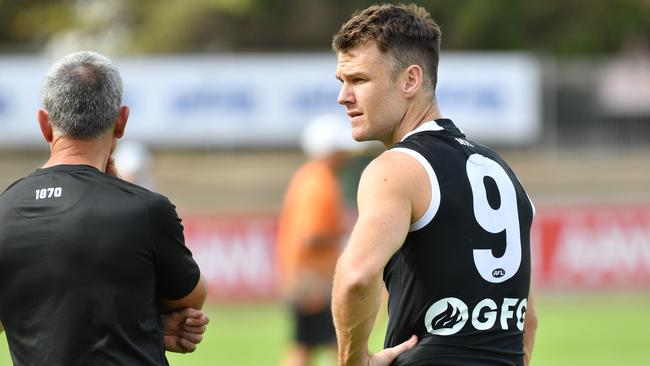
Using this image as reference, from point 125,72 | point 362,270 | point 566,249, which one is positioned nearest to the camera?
point 362,270

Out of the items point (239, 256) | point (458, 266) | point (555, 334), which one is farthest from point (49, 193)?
point (239, 256)

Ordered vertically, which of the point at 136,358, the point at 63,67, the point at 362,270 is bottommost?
the point at 136,358

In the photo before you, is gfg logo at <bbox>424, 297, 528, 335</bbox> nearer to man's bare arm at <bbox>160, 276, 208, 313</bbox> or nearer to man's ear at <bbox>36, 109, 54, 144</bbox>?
man's bare arm at <bbox>160, 276, 208, 313</bbox>

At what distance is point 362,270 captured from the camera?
4074mm

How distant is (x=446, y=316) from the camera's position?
14.2 feet

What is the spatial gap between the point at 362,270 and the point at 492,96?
19674 mm

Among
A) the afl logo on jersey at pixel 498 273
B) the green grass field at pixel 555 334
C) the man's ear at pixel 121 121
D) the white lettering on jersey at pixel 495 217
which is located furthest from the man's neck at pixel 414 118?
the green grass field at pixel 555 334

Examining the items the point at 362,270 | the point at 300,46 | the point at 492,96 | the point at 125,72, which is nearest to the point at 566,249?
the point at 492,96

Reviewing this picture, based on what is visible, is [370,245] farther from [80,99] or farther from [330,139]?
[330,139]

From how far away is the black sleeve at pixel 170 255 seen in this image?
416 centimetres

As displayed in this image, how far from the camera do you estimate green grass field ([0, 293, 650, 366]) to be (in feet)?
40.5

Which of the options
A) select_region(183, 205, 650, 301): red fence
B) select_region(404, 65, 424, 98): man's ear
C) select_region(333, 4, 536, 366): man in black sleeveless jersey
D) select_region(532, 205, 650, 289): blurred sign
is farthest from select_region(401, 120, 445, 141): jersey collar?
select_region(532, 205, 650, 289): blurred sign

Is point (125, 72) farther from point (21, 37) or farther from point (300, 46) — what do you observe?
point (21, 37)

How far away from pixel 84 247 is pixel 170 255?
0.96 feet
